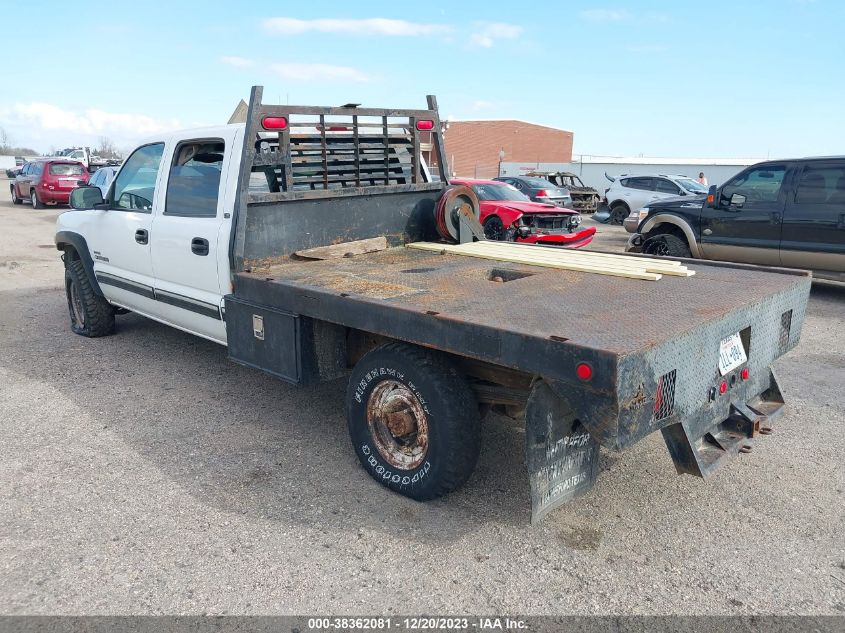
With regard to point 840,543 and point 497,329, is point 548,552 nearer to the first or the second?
point 497,329

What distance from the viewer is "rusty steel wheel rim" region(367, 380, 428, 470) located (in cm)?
348

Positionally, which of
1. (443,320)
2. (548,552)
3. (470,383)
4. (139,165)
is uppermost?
(139,165)

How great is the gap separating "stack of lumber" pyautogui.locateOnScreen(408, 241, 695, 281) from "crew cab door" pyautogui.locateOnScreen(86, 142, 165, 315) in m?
2.15

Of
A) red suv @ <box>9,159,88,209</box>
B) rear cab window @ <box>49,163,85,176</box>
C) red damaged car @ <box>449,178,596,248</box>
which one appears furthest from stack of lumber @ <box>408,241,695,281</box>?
rear cab window @ <box>49,163,85,176</box>

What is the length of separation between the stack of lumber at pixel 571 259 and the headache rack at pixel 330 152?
2.21 feet

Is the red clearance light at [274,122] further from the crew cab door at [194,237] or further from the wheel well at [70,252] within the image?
the wheel well at [70,252]

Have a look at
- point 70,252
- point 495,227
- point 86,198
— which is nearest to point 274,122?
point 86,198

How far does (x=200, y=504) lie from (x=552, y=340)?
2109mm

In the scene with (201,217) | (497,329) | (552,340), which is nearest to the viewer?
(552,340)

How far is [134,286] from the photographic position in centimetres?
571

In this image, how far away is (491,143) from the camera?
61.1 m

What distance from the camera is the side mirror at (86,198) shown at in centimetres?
590

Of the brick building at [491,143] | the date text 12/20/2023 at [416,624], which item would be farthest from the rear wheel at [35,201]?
the brick building at [491,143]

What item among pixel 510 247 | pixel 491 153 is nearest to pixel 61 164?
pixel 510 247
